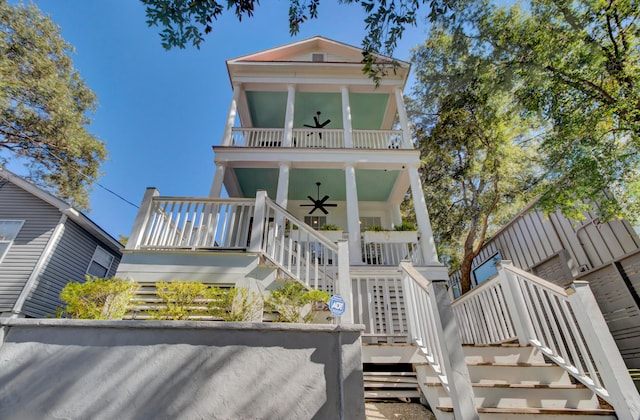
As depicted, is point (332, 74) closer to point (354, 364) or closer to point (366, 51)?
point (366, 51)

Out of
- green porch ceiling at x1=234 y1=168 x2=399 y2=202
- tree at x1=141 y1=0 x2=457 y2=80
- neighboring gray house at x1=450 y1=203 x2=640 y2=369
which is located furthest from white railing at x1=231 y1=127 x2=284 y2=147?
neighboring gray house at x1=450 y1=203 x2=640 y2=369

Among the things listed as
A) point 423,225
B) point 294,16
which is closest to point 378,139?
point 423,225

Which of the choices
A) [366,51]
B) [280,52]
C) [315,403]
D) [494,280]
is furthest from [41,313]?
[280,52]

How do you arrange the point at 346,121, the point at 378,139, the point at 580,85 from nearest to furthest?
the point at 580,85
the point at 346,121
the point at 378,139

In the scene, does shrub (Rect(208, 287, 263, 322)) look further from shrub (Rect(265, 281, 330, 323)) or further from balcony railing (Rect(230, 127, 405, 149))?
balcony railing (Rect(230, 127, 405, 149))

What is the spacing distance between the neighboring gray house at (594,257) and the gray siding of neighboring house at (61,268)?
12993mm

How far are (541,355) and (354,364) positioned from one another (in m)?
2.40

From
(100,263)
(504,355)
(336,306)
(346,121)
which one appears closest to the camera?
(336,306)

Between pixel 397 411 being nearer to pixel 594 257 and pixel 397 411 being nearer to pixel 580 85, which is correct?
pixel 594 257

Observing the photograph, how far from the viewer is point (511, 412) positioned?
2.10 meters

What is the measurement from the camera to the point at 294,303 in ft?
9.64

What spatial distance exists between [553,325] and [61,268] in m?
10.5

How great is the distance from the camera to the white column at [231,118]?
7363mm

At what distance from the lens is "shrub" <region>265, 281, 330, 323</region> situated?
9.49ft
